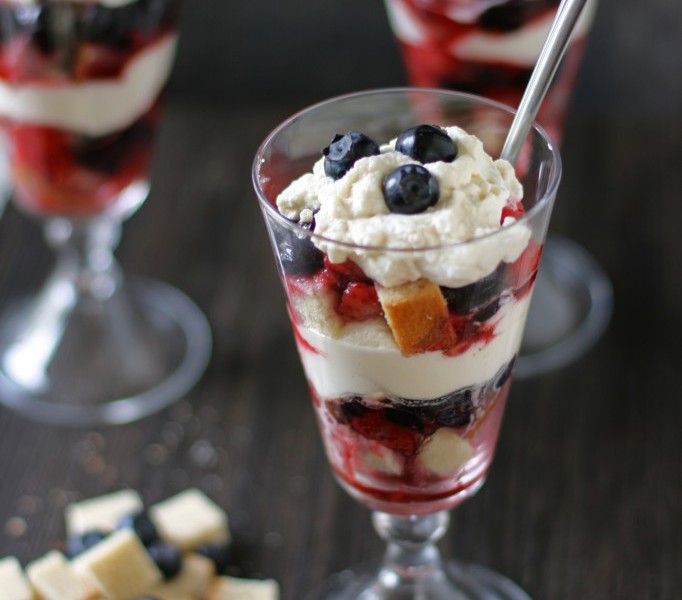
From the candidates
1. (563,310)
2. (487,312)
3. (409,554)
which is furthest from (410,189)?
(563,310)

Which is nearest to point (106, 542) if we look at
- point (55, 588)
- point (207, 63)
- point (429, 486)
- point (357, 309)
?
point (55, 588)

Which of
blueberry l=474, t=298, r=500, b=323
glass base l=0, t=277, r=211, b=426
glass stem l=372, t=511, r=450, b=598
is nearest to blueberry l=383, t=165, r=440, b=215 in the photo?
blueberry l=474, t=298, r=500, b=323

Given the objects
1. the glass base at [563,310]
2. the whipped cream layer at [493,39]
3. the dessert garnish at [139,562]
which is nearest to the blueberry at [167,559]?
the dessert garnish at [139,562]

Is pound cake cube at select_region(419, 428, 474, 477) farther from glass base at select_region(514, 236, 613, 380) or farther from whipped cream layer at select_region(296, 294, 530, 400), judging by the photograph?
glass base at select_region(514, 236, 613, 380)

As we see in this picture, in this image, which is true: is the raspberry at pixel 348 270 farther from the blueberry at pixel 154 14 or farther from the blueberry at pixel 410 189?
the blueberry at pixel 154 14

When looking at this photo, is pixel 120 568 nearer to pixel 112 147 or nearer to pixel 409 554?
pixel 409 554

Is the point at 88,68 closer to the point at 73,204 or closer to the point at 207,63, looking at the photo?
the point at 73,204
